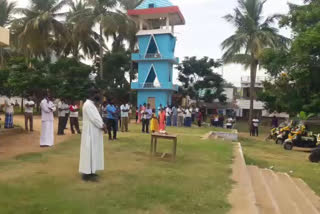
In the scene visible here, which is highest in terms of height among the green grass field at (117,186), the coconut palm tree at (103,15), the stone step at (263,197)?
the coconut palm tree at (103,15)

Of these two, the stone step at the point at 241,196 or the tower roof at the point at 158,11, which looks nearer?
the stone step at the point at 241,196

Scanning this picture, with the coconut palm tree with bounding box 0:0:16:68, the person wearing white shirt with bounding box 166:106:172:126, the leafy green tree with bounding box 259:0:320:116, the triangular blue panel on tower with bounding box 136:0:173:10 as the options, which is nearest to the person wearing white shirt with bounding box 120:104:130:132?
the person wearing white shirt with bounding box 166:106:172:126

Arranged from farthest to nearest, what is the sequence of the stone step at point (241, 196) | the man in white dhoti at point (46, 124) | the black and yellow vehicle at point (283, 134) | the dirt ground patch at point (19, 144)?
the black and yellow vehicle at point (283, 134) → the man in white dhoti at point (46, 124) → the dirt ground patch at point (19, 144) → the stone step at point (241, 196)

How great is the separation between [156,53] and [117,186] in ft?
75.0

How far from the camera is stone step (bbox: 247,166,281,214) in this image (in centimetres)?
524

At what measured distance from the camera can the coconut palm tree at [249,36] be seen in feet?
84.5

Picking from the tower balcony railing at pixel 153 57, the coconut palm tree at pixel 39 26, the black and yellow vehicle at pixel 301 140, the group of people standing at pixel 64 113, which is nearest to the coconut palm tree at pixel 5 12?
the coconut palm tree at pixel 39 26

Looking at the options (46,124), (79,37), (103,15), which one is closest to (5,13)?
(79,37)

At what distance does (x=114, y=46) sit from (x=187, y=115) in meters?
15.8

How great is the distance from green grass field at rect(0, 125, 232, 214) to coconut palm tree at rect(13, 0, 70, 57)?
64.6ft

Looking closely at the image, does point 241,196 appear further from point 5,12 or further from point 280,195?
point 5,12

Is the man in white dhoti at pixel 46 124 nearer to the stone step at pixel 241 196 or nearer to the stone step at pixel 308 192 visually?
the stone step at pixel 241 196

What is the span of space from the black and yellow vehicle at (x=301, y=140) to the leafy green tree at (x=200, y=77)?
55.3 feet

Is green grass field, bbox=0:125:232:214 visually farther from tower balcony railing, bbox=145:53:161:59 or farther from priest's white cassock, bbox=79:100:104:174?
tower balcony railing, bbox=145:53:161:59
